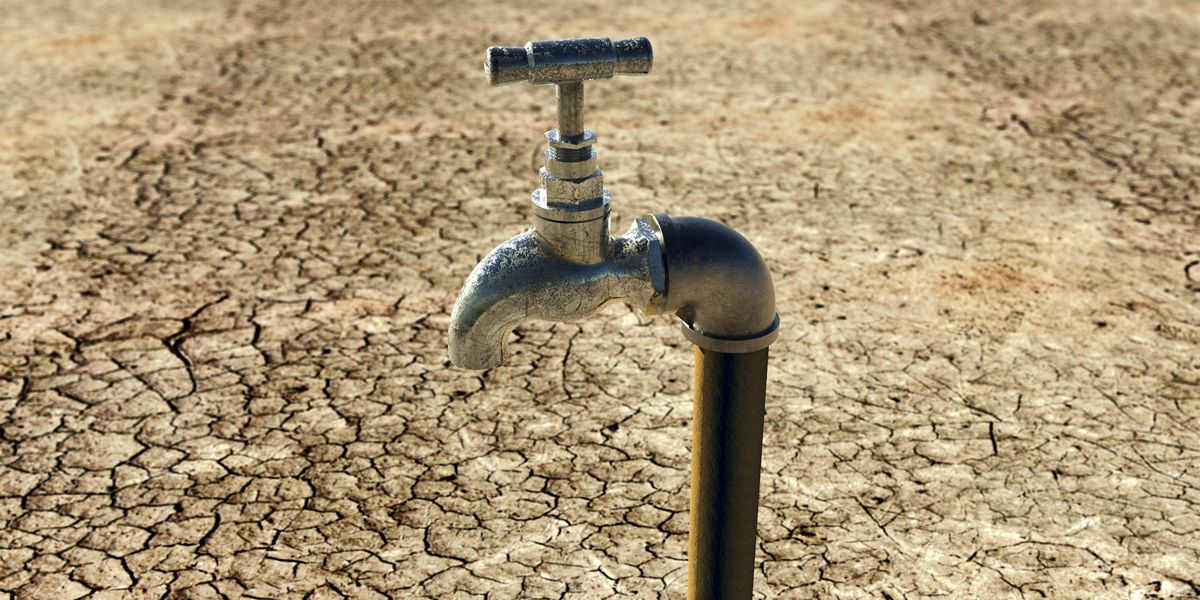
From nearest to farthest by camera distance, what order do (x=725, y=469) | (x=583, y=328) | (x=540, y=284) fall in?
(x=540, y=284) < (x=725, y=469) < (x=583, y=328)

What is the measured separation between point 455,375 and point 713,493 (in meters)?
1.75

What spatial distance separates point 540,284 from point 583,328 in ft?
6.80

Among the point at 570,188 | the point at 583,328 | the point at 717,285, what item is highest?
the point at 570,188

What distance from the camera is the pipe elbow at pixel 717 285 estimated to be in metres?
1.96

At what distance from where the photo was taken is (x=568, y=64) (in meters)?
1.83

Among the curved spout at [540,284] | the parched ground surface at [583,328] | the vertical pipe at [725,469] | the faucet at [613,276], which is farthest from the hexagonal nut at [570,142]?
the parched ground surface at [583,328]

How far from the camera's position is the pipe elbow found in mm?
1961

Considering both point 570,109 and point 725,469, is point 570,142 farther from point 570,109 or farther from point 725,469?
point 725,469

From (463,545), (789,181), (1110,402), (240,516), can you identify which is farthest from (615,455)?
(789,181)

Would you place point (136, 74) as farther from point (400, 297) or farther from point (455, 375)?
point (455, 375)

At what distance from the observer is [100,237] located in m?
4.72

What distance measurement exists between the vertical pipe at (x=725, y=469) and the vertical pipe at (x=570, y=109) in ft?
1.49

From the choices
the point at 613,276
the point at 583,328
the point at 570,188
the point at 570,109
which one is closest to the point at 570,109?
the point at 570,109

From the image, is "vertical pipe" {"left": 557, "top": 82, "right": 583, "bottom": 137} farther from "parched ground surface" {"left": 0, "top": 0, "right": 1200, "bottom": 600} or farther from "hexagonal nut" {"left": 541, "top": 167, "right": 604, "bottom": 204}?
"parched ground surface" {"left": 0, "top": 0, "right": 1200, "bottom": 600}
